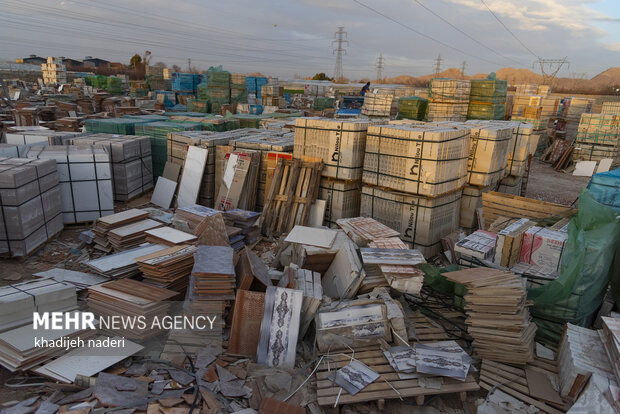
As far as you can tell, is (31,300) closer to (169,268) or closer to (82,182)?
(169,268)

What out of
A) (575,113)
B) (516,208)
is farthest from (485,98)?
(575,113)

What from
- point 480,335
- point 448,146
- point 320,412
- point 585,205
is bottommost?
point 320,412

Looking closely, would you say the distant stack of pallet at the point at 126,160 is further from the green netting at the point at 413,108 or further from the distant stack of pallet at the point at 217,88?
the distant stack of pallet at the point at 217,88

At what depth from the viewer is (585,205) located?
6594 millimetres

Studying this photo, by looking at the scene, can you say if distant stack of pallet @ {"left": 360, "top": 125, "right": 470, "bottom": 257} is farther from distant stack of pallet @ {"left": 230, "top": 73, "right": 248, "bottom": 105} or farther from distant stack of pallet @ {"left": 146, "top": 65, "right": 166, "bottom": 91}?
distant stack of pallet @ {"left": 146, "top": 65, "right": 166, "bottom": 91}

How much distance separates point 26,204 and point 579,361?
9.52m

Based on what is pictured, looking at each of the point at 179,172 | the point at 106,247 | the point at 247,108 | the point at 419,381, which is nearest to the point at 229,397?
the point at 419,381

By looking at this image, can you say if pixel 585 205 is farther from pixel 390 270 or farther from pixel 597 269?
pixel 390 270

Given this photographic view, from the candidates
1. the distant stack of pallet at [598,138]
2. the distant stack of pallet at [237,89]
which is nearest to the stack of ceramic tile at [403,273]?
the distant stack of pallet at [598,138]

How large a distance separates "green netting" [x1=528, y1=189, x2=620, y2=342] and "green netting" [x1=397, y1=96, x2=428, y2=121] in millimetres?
16036

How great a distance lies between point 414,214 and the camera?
8.85 metres

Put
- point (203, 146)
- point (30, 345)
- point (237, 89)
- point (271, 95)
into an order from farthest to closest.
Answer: point (237, 89)
point (271, 95)
point (203, 146)
point (30, 345)

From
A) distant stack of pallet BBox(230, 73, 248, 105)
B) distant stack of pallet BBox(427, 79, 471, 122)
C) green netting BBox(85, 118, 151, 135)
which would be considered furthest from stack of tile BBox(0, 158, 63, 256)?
distant stack of pallet BBox(230, 73, 248, 105)

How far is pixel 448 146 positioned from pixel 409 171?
957 mm
